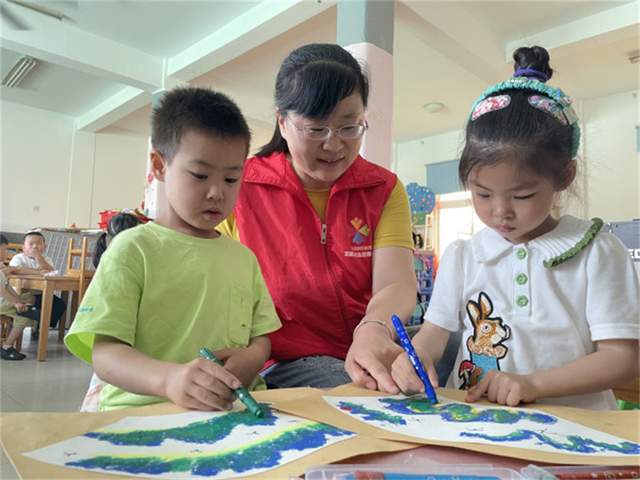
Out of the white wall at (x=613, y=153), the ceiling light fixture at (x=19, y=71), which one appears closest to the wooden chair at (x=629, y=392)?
the white wall at (x=613, y=153)

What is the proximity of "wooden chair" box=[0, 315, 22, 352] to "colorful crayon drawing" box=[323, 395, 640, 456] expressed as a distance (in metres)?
3.70

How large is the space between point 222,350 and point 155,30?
4.85 m

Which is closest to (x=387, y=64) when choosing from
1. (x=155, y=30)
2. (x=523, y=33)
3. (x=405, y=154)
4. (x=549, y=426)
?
(x=523, y=33)

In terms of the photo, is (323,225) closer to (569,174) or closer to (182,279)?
(182,279)

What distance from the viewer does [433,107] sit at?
21.7ft

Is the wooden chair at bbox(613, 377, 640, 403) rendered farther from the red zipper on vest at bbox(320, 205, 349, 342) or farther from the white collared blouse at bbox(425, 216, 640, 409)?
the red zipper on vest at bbox(320, 205, 349, 342)

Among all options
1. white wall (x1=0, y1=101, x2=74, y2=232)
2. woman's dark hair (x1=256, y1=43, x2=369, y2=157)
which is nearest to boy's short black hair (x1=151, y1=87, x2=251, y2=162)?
woman's dark hair (x1=256, y1=43, x2=369, y2=157)

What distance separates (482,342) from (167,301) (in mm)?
575

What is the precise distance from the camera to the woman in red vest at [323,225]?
3.08 feet

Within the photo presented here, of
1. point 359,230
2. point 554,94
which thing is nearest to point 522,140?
point 554,94

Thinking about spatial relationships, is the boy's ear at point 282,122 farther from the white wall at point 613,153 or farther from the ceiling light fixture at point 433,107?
the ceiling light fixture at point 433,107

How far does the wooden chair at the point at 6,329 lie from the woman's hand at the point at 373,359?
356cm

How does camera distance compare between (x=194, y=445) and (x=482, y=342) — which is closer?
(x=194, y=445)

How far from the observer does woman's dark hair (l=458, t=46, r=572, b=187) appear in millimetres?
844
